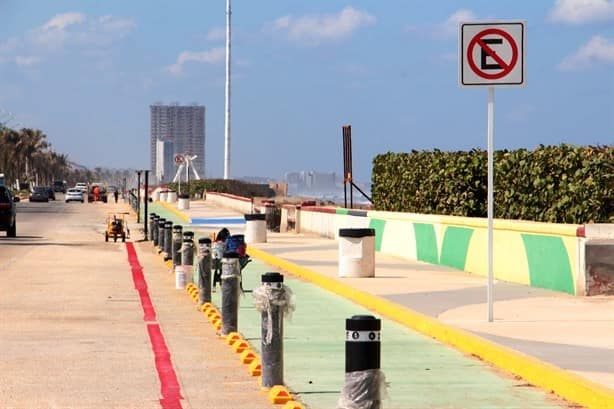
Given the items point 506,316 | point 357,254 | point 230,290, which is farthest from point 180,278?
point 230,290

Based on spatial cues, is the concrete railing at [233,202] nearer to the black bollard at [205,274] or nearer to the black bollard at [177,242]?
the black bollard at [177,242]

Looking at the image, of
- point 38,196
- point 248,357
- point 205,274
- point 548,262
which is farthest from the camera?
point 38,196

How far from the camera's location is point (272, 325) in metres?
11.7

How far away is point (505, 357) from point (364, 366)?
507cm

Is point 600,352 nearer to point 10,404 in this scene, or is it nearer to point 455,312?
point 455,312

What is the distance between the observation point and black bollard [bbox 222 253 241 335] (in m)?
15.4

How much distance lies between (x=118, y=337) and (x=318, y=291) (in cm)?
727

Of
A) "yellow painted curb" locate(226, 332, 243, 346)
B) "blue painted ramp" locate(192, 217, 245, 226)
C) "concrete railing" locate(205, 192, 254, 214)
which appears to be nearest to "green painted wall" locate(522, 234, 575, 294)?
"yellow painted curb" locate(226, 332, 243, 346)

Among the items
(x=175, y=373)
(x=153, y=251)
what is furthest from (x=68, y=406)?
(x=153, y=251)

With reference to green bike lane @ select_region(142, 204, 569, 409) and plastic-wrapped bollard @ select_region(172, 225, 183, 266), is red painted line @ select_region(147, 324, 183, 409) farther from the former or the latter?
plastic-wrapped bollard @ select_region(172, 225, 183, 266)

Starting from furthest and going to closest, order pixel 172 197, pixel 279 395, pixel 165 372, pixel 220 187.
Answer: pixel 220 187
pixel 172 197
pixel 165 372
pixel 279 395

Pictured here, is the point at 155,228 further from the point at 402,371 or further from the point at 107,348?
the point at 402,371

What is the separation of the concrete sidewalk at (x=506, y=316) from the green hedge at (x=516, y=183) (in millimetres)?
1677

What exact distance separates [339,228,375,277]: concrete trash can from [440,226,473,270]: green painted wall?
2195 mm
